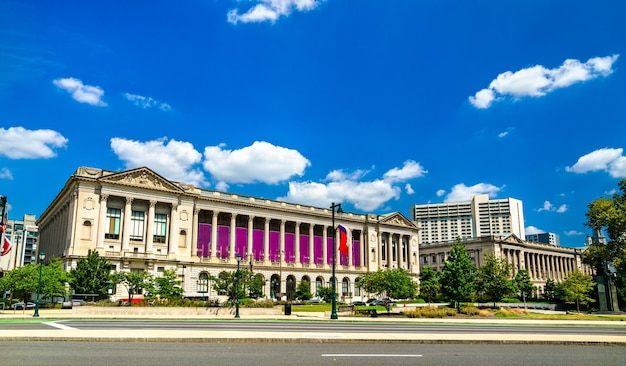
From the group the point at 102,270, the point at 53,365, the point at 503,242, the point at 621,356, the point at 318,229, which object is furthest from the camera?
the point at 503,242

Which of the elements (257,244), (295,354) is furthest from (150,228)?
(295,354)

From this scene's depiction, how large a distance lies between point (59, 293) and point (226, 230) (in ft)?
121

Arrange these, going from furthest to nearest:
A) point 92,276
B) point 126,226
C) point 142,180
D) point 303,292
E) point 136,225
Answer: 1. point 303,292
2. point 142,180
3. point 136,225
4. point 126,226
5. point 92,276

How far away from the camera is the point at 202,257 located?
86.4 metres

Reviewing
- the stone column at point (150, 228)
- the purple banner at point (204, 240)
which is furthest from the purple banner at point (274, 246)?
the stone column at point (150, 228)

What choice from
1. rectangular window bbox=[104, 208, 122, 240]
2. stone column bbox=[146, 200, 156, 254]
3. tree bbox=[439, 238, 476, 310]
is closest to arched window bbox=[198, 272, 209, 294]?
stone column bbox=[146, 200, 156, 254]

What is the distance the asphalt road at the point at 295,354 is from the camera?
13527mm

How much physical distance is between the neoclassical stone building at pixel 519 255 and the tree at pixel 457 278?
7697cm

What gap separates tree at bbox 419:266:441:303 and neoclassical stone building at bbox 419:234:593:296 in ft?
126

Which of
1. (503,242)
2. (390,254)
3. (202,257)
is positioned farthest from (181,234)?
(503,242)

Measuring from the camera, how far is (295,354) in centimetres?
1515

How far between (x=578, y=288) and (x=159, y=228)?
211 feet

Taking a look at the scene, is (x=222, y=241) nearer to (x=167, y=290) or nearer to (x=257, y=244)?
(x=257, y=244)

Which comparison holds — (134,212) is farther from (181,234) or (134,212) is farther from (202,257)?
(202,257)
